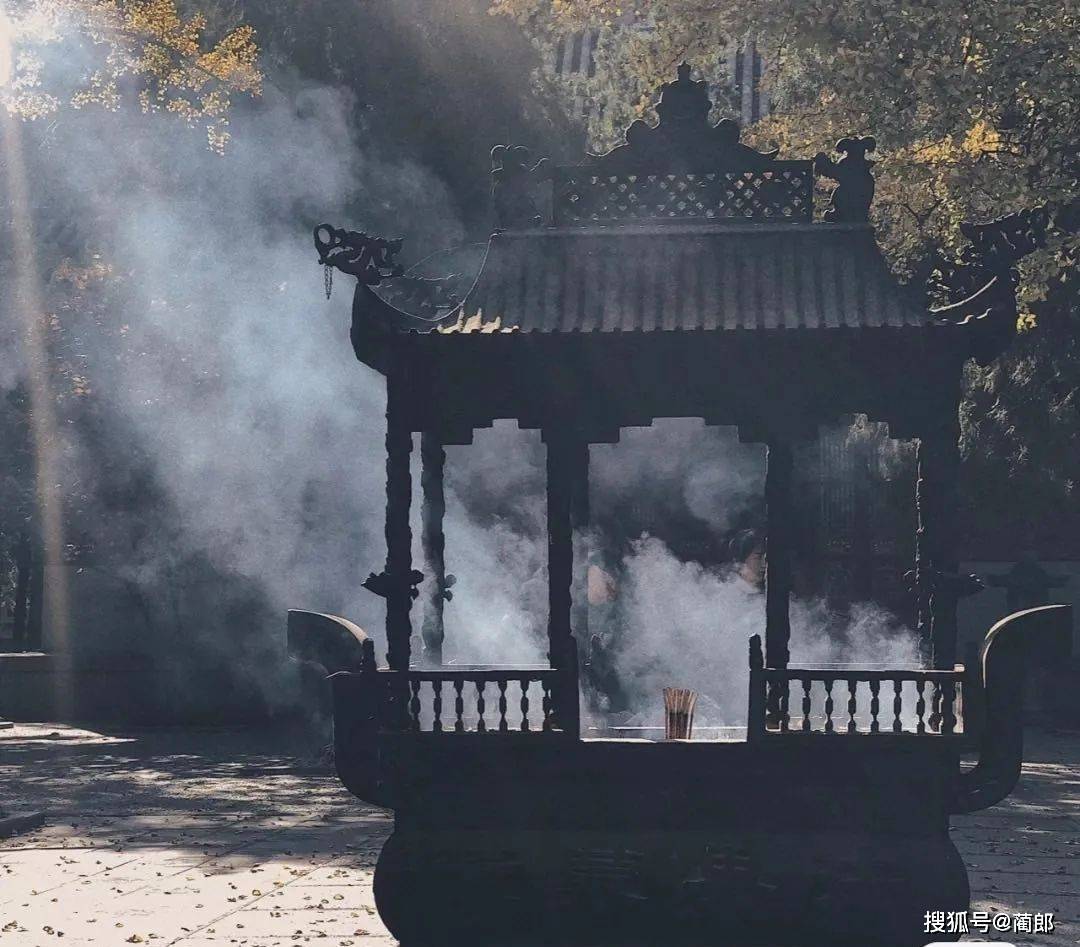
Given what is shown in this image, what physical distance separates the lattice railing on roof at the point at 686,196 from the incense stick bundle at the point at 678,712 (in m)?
3.30

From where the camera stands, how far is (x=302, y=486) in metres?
27.6

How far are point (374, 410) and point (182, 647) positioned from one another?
6.49 metres

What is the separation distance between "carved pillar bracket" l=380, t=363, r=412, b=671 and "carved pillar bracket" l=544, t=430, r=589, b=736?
37.2 inches

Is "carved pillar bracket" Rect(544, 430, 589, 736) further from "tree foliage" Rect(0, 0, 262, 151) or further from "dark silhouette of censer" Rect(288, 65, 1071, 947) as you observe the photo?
"tree foliage" Rect(0, 0, 262, 151)

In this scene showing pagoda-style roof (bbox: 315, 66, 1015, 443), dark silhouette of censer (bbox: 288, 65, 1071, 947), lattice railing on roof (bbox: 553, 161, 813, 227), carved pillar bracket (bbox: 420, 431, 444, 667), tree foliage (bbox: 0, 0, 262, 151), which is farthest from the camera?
tree foliage (bbox: 0, 0, 262, 151)

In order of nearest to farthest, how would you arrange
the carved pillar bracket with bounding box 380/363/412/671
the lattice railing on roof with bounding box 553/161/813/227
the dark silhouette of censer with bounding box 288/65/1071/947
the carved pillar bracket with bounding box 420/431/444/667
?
the dark silhouette of censer with bounding box 288/65/1071/947 → the carved pillar bracket with bounding box 380/363/412/671 → the lattice railing on roof with bounding box 553/161/813/227 → the carved pillar bracket with bounding box 420/431/444/667

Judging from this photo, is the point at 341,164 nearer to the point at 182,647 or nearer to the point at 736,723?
the point at 182,647

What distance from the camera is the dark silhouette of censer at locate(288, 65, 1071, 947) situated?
437 inches

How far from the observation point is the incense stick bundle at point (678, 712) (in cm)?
1216

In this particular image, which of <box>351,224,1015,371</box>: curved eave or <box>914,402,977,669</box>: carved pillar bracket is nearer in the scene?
<box>351,224,1015,371</box>: curved eave

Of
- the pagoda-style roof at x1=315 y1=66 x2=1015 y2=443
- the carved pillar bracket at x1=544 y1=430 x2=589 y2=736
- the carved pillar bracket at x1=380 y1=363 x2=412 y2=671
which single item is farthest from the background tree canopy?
the carved pillar bracket at x1=380 y1=363 x2=412 y2=671

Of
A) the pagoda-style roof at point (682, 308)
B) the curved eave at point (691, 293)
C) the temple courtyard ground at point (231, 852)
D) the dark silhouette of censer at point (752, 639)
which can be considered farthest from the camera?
the temple courtyard ground at point (231, 852)

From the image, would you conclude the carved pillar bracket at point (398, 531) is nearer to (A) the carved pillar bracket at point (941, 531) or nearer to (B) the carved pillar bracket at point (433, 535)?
(B) the carved pillar bracket at point (433, 535)

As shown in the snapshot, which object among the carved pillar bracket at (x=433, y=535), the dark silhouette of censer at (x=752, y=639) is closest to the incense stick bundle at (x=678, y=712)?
the dark silhouette of censer at (x=752, y=639)
